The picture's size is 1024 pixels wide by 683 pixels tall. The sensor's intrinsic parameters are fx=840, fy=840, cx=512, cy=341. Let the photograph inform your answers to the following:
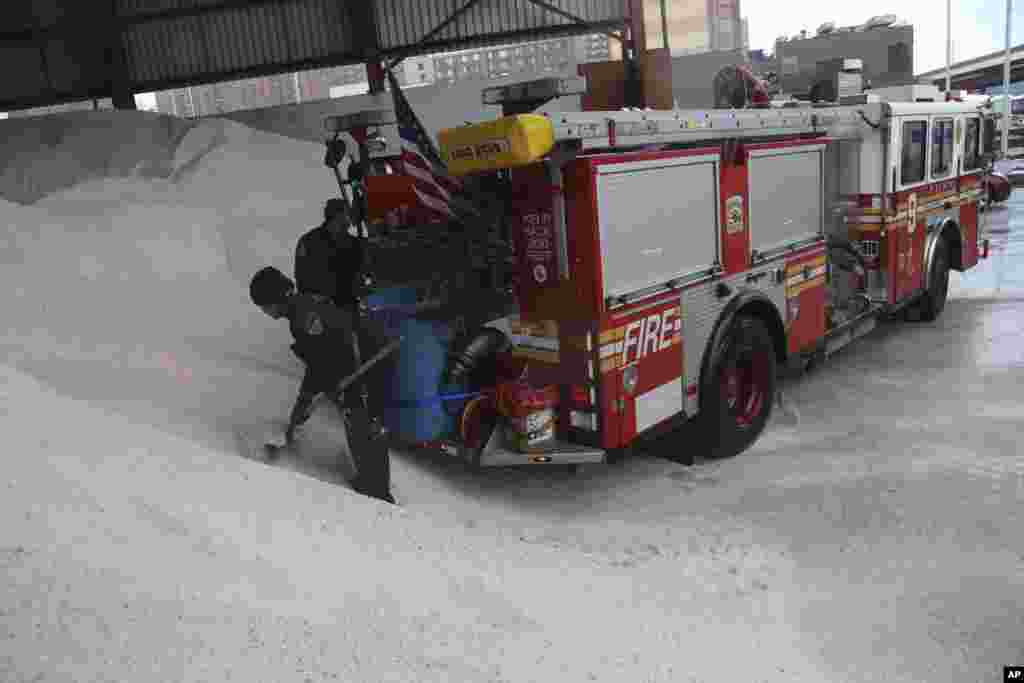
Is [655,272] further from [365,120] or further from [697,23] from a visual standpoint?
[697,23]

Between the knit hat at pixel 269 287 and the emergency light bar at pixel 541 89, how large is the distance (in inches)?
62.6

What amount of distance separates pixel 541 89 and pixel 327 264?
1622mm

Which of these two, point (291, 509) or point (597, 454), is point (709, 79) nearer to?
point (597, 454)

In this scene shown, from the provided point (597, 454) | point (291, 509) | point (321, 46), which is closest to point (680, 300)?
point (597, 454)

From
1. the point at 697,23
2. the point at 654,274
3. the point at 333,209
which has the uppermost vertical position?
the point at 697,23

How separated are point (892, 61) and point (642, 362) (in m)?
24.8

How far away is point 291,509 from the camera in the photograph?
3.60m

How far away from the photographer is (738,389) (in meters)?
5.96

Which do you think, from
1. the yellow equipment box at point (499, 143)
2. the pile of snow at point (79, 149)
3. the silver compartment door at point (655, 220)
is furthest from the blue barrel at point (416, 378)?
the pile of snow at point (79, 149)

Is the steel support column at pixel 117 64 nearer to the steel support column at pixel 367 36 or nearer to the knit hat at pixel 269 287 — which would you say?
the steel support column at pixel 367 36

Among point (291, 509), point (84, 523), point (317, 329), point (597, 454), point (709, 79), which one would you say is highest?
point (709, 79)

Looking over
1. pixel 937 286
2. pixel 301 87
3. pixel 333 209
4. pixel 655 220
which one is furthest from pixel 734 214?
pixel 301 87

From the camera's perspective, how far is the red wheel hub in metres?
5.94

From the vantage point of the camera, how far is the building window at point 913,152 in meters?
7.81
